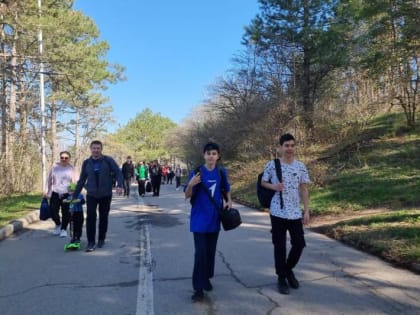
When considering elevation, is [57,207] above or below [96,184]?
below

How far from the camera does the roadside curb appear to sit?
9334 millimetres

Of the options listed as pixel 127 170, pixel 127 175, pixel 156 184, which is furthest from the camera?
pixel 127 170

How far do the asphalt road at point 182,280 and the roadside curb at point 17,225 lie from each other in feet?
2.26

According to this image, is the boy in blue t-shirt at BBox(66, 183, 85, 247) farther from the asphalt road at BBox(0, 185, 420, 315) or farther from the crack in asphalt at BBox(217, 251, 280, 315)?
the crack in asphalt at BBox(217, 251, 280, 315)

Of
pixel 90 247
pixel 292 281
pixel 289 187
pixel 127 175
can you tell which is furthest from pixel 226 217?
pixel 127 175

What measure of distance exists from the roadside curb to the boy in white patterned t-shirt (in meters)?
6.71

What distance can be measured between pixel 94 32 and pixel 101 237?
30.0 metres

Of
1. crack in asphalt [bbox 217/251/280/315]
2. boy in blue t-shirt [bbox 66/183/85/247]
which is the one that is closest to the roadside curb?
boy in blue t-shirt [bbox 66/183/85/247]

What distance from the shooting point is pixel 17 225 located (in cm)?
1038

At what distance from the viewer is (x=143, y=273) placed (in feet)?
19.6

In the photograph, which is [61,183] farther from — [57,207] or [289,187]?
[289,187]

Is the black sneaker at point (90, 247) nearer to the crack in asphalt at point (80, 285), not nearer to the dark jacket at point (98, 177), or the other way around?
the dark jacket at point (98, 177)

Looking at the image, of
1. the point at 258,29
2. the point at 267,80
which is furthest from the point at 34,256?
the point at 258,29

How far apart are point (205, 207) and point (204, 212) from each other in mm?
59
